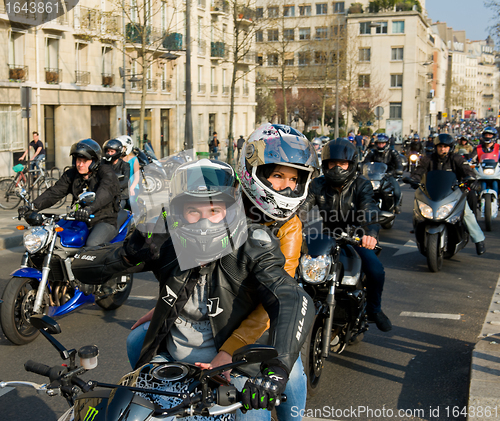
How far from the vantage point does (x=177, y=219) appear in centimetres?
240

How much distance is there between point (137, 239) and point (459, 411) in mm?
2614

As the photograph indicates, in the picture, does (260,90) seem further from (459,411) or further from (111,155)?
(459,411)

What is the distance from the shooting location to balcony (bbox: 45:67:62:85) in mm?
28688

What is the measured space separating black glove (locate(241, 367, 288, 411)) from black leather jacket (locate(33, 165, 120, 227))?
4.36m

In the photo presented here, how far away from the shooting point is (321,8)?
8244 centimetres

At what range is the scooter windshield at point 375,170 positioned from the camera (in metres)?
12.5

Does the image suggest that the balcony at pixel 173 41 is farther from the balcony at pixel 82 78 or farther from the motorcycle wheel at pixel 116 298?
the motorcycle wheel at pixel 116 298

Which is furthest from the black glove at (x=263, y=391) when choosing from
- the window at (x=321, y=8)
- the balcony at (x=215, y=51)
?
the window at (x=321, y=8)

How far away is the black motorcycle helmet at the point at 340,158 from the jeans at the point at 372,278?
642 mm

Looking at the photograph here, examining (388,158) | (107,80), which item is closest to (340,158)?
(388,158)

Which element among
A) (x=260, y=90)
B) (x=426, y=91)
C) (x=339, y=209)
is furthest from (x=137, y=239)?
(x=426, y=91)

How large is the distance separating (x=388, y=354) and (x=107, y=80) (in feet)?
100

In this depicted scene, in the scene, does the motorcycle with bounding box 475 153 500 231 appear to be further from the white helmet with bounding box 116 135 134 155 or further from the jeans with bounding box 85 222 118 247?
the jeans with bounding box 85 222 118 247

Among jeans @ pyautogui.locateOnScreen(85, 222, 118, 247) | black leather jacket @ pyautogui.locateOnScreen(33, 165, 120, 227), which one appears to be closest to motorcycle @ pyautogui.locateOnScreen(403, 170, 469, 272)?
black leather jacket @ pyautogui.locateOnScreen(33, 165, 120, 227)
